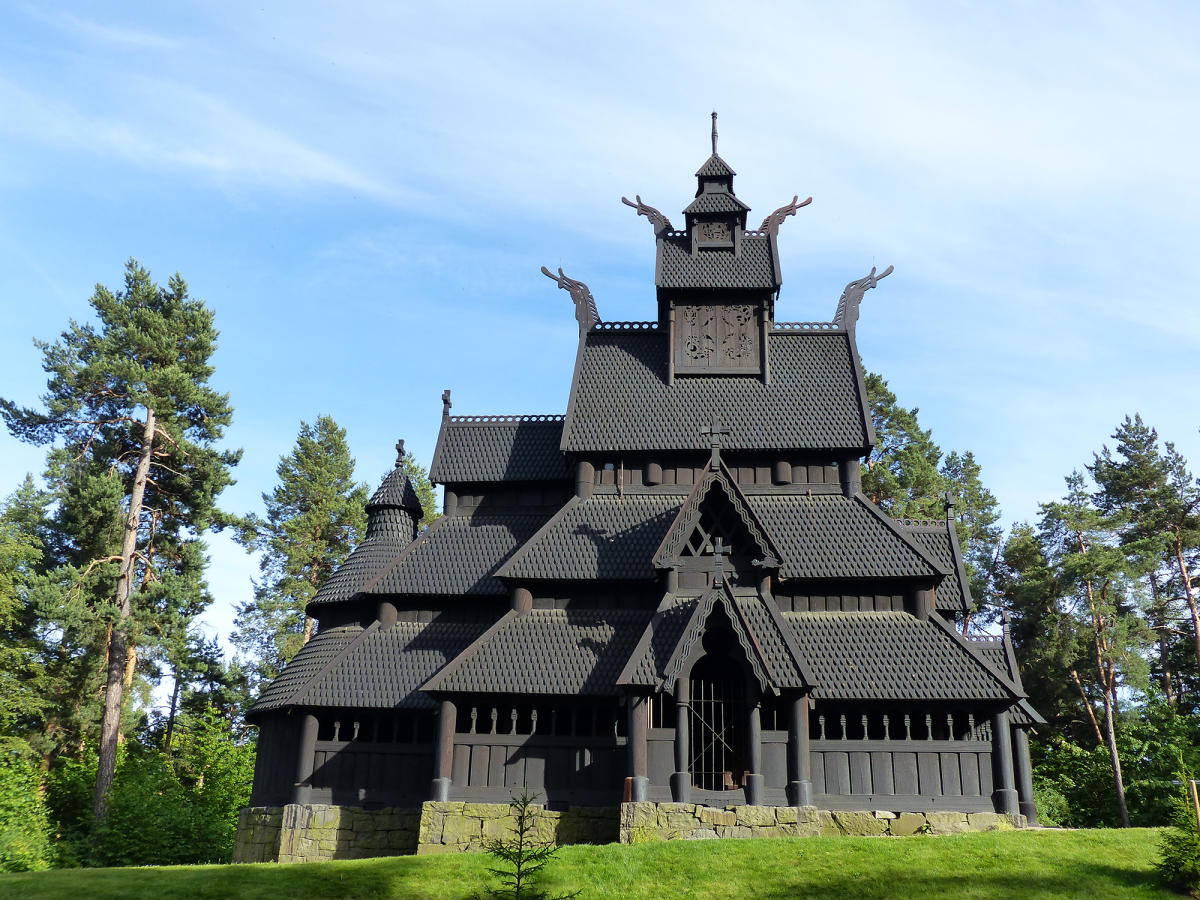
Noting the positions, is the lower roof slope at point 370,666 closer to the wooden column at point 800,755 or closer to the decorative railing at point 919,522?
the wooden column at point 800,755

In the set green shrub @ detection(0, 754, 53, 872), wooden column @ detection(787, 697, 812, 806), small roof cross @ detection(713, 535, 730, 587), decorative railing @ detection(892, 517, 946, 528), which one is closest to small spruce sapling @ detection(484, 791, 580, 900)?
wooden column @ detection(787, 697, 812, 806)

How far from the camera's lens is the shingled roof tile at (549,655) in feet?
65.8

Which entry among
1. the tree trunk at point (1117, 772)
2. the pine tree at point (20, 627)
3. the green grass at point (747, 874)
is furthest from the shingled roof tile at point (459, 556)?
the tree trunk at point (1117, 772)

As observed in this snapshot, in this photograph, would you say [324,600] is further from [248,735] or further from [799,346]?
[248,735]

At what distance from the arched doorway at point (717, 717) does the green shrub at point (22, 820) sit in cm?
1634

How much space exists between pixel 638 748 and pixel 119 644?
21.0 metres

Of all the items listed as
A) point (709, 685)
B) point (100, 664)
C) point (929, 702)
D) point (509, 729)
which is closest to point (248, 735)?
point (100, 664)

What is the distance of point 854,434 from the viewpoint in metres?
24.3

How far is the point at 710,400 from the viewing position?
25.9 metres

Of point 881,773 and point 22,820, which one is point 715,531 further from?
point 22,820

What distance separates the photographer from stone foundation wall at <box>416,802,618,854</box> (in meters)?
19.3

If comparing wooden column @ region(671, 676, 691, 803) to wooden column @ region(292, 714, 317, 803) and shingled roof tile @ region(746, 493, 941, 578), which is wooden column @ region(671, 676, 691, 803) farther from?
wooden column @ region(292, 714, 317, 803)

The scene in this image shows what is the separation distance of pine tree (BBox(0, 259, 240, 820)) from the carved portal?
18.8 meters

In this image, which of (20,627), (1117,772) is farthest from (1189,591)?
(20,627)
